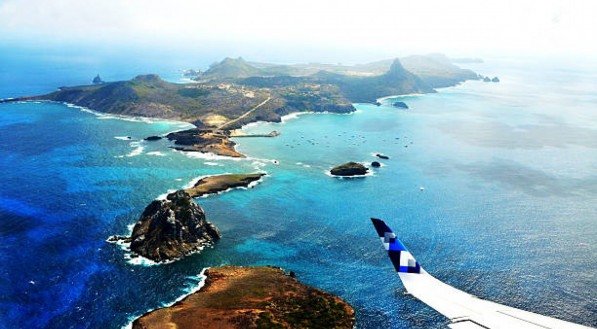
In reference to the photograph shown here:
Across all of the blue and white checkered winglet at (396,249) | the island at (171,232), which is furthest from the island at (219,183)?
the blue and white checkered winglet at (396,249)

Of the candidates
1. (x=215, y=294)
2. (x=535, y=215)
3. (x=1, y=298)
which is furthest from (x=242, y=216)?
(x=535, y=215)

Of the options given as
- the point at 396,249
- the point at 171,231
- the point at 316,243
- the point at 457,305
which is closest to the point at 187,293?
the point at 171,231

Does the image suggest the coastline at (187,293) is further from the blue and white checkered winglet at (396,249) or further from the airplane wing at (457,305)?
the airplane wing at (457,305)

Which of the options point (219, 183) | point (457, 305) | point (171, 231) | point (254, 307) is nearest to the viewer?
point (457, 305)

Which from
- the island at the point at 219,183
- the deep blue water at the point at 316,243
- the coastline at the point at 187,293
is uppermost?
the island at the point at 219,183

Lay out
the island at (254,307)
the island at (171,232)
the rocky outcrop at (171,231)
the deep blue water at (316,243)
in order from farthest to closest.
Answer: the rocky outcrop at (171,231), the island at (171,232), the deep blue water at (316,243), the island at (254,307)

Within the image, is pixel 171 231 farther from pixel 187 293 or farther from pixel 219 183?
pixel 219 183
